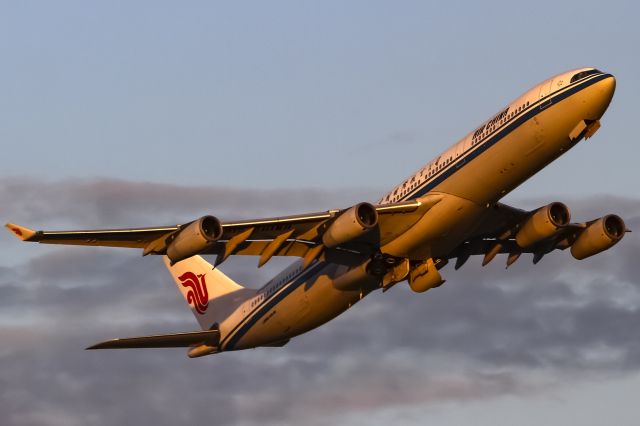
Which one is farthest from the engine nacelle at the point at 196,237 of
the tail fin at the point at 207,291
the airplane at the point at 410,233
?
the tail fin at the point at 207,291

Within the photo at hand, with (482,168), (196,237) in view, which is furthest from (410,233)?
(196,237)

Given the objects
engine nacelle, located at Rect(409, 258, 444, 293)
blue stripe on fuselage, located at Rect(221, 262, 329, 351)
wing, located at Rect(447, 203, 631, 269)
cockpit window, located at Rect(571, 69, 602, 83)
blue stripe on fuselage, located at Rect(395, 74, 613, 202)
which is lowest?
engine nacelle, located at Rect(409, 258, 444, 293)

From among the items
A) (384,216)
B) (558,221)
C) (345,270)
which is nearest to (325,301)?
(345,270)

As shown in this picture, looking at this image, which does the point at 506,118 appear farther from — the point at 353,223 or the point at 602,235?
the point at 602,235

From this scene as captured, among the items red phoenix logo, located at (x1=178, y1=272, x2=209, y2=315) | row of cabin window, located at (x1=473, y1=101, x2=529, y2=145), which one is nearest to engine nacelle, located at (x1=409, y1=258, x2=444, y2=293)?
row of cabin window, located at (x1=473, y1=101, x2=529, y2=145)

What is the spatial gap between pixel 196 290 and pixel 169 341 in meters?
6.72

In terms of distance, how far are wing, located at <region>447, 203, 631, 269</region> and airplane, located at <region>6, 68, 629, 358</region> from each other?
0.06 m

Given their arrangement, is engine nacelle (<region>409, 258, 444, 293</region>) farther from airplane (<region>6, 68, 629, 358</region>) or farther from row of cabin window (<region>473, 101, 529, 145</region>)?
row of cabin window (<region>473, 101, 529, 145</region>)

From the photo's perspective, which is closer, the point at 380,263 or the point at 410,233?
the point at 410,233

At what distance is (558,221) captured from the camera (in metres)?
56.4

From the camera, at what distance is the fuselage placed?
4966cm

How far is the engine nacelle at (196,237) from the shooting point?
49781 mm

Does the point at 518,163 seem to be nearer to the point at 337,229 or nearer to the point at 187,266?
the point at 337,229

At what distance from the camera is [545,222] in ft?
185
